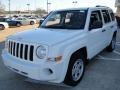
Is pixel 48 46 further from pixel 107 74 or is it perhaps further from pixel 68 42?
pixel 107 74

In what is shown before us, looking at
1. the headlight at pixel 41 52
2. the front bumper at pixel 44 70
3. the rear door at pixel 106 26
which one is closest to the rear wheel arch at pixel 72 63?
the front bumper at pixel 44 70

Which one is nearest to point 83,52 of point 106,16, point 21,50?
point 21,50

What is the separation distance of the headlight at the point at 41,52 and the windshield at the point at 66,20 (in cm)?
153

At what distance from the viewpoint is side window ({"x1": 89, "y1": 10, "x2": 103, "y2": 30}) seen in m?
5.41

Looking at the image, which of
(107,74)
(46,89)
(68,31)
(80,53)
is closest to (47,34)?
(68,31)

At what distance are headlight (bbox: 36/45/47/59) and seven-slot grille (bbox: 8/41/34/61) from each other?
139mm

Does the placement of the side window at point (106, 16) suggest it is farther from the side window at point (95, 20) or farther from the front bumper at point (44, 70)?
the front bumper at point (44, 70)

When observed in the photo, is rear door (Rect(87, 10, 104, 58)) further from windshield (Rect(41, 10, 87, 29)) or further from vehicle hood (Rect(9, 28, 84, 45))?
vehicle hood (Rect(9, 28, 84, 45))

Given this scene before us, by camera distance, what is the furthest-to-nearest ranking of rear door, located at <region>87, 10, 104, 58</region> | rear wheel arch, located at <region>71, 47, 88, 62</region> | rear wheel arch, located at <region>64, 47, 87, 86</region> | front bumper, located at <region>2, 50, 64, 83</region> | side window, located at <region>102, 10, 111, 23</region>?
side window, located at <region>102, 10, 111, 23</region> < rear door, located at <region>87, 10, 104, 58</region> < rear wheel arch, located at <region>71, 47, 88, 62</region> < rear wheel arch, located at <region>64, 47, 87, 86</region> < front bumper, located at <region>2, 50, 64, 83</region>

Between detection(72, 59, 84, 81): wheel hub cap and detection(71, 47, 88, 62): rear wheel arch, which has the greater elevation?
detection(71, 47, 88, 62): rear wheel arch

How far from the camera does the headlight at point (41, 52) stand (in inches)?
160

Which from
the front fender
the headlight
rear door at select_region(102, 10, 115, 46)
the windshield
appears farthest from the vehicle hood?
rear door at select_region(102, 10, 115, 46)

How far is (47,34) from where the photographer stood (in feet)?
15.6

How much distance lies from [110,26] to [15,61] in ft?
13.3
